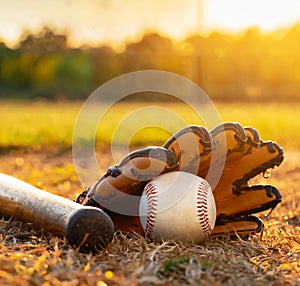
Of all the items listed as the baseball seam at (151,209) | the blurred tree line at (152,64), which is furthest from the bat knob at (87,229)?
the blurred tree line at (152,64)

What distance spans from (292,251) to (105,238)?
1.15 metres

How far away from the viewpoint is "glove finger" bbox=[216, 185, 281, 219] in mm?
3863

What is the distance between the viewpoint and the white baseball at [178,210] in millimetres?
3350

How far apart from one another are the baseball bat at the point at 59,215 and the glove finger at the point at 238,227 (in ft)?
2.96

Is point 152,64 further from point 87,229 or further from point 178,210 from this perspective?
point 87,229

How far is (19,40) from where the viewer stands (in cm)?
2945

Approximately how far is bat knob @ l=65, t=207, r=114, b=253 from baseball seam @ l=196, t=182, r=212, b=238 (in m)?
0.63

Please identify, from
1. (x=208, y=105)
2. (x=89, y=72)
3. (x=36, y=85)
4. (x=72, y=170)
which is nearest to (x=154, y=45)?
(x=89, y=72)

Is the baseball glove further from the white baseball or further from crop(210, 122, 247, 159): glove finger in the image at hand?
the white baseball

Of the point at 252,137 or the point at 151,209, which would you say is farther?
the point at 252,137

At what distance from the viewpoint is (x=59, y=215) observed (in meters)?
3.23

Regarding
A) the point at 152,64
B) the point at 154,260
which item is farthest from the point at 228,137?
the point at 152,64

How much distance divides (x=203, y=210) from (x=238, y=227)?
1.51 ft

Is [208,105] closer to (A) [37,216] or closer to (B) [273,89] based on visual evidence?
(B) [273,89]
